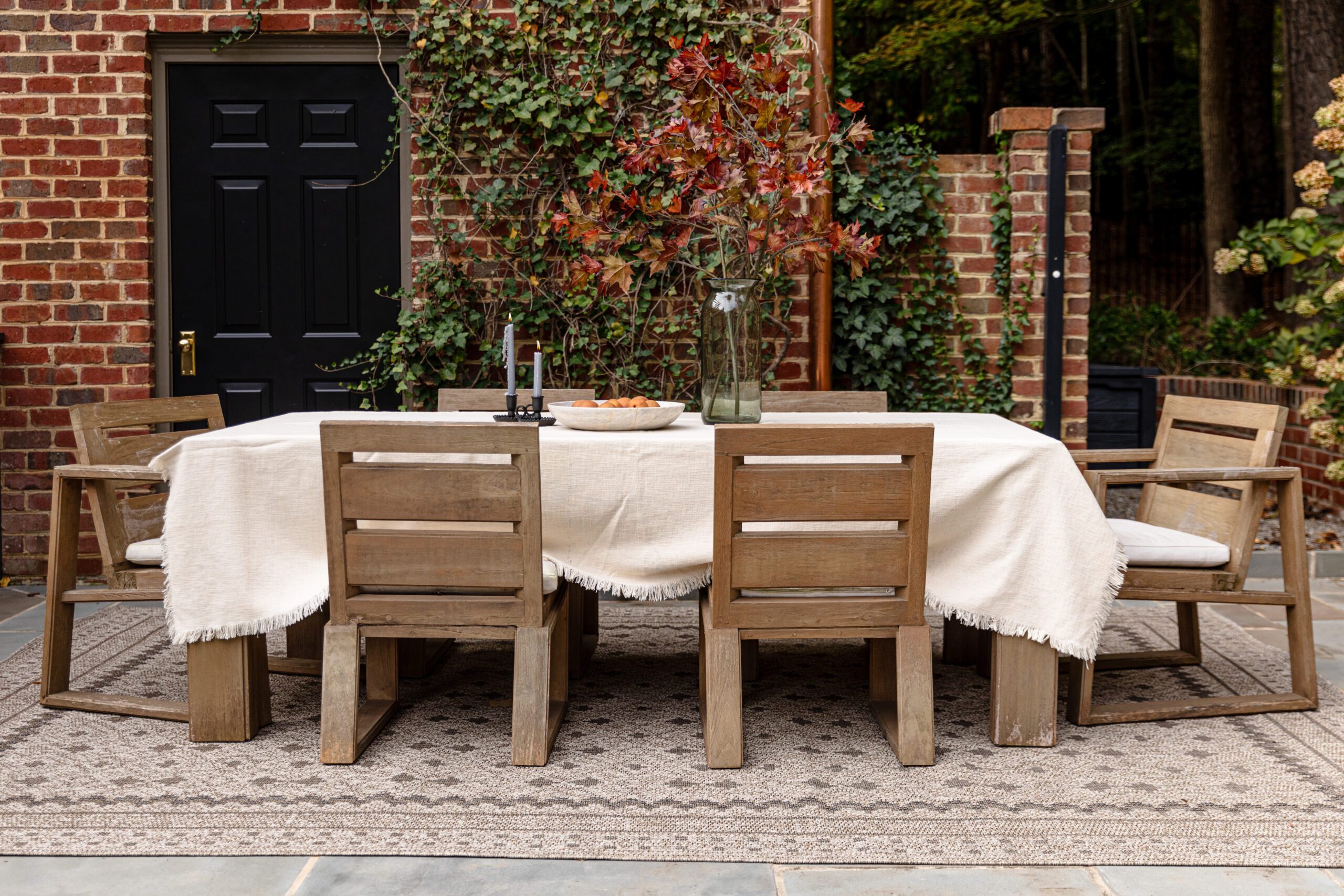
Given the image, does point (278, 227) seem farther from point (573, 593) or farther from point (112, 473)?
point (573, 593)

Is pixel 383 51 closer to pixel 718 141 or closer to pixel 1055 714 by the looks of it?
pixel 718 141

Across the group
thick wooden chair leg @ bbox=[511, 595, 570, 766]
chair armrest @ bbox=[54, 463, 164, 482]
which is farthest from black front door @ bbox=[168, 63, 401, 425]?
thick wooden chair leg @ bbox=[511, 595, 570, 766]

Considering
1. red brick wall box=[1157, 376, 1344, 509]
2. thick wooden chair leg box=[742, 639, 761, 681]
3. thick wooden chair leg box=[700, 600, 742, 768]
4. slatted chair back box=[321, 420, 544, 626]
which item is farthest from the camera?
red brick wall box=[1157, 376, 1344, 509]

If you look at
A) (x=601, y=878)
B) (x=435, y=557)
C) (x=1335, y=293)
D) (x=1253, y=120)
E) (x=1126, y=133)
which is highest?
(x=1126, y=133)

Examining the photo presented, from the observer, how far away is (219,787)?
104 inches

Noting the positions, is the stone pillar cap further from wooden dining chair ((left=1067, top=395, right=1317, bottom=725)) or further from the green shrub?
the green shrub

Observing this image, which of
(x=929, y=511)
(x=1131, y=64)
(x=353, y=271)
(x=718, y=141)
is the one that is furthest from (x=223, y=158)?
(x=1131, y=64)

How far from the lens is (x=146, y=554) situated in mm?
3111

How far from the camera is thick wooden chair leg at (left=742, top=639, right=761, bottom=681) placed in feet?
11.6

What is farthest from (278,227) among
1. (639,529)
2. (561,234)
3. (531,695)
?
(531,695)

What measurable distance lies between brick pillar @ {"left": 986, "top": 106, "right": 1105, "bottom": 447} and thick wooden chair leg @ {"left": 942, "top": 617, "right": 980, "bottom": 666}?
1410 mm

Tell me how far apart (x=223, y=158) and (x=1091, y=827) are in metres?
4.20

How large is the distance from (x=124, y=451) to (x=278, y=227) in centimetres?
184

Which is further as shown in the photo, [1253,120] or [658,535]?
[1253,120]
